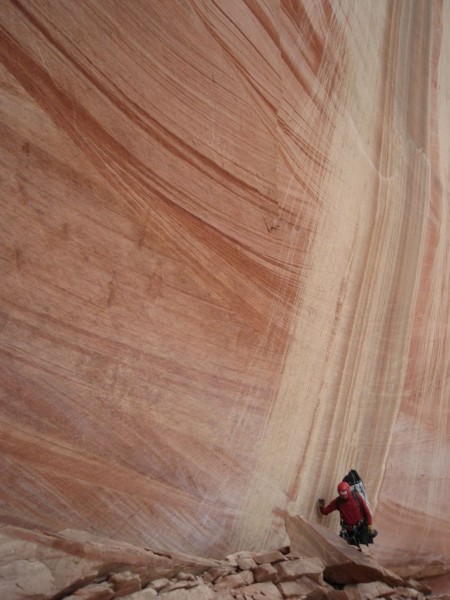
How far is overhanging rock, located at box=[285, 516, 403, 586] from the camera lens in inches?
71.7

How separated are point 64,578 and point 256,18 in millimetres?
2186

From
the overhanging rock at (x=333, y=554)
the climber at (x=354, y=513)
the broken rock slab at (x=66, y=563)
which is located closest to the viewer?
the broken rock slab at (x=66, y=563)

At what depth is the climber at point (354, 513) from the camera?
209cm

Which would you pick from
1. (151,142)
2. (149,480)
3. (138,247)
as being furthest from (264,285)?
(149,480)

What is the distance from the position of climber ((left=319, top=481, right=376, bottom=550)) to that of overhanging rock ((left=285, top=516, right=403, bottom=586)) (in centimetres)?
15

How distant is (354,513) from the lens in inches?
82.8

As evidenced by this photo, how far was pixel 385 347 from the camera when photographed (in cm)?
257

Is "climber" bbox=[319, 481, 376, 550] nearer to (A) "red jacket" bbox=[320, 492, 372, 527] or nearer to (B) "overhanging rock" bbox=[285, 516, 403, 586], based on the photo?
(A) "red jacket" bbox=[320, 492, 372, 527]

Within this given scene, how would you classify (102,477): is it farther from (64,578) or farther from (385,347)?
(385,347)

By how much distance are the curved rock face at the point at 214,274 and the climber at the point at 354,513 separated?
0.50ft

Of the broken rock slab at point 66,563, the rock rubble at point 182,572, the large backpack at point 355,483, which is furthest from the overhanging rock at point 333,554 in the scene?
the broken rock slab at point 66,563

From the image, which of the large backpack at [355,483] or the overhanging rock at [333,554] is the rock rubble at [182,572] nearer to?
the overhanging rock at [333,554]

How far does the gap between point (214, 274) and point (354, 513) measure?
1.32 meters

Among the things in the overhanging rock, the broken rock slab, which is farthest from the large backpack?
the broken rock slab
